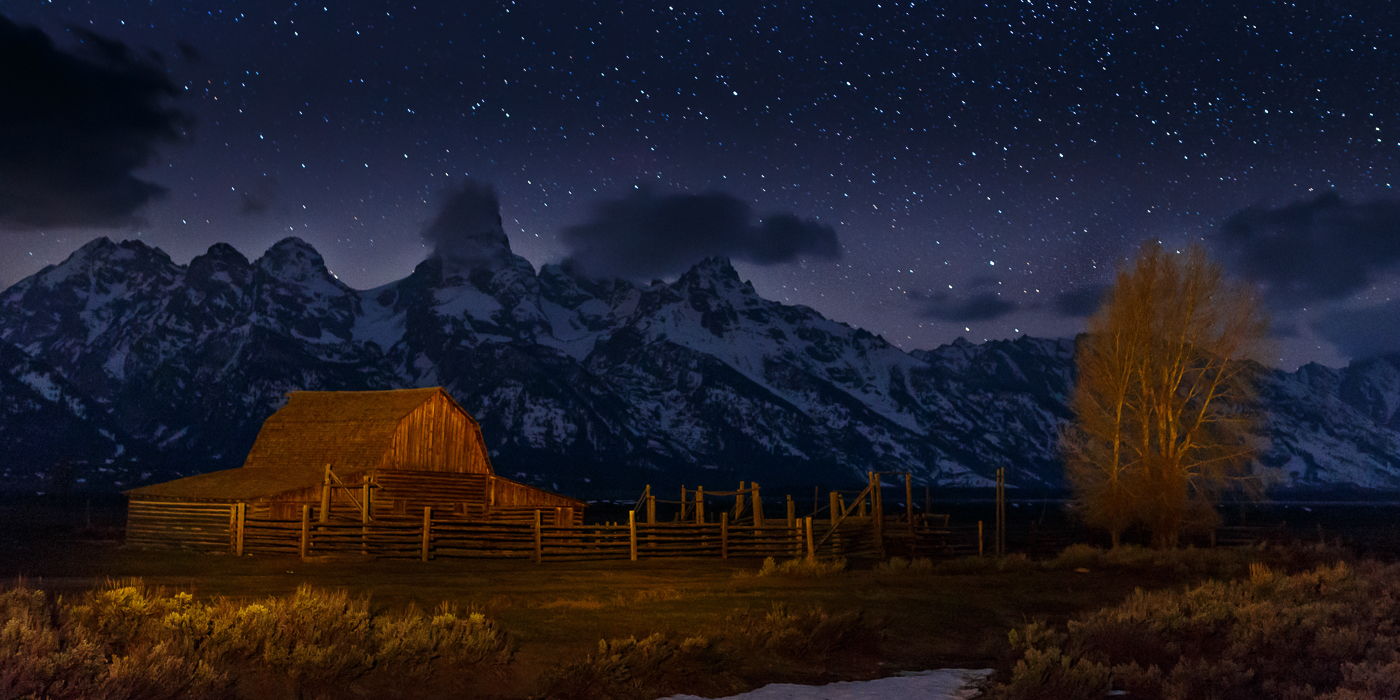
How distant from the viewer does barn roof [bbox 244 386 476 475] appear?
40.5m

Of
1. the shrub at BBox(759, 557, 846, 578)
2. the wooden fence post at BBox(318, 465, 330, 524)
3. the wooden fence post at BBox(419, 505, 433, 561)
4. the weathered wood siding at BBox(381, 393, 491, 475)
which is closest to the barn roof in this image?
the weathered wood siding at BBox(381, 393, 491, 475)

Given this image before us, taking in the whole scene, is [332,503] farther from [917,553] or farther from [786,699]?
[786,699]

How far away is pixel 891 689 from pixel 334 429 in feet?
116

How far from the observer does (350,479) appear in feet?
128

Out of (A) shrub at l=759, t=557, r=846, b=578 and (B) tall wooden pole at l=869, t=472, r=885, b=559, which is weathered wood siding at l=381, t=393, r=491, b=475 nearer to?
(B) tall wooden pole at l=869, t=472, r=885, b=559

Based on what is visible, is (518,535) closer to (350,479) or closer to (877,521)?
(350,479)

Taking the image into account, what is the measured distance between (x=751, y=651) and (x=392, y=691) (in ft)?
16.3

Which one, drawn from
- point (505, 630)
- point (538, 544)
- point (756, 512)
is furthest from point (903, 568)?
point (505, 630)

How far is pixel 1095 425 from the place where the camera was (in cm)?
3928

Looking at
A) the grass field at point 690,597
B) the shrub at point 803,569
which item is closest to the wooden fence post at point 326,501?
the grass field at point 690,597

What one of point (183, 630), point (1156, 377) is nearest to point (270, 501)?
point (183, 630)

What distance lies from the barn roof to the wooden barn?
58 millimetres

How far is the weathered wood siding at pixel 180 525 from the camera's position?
3503 cm

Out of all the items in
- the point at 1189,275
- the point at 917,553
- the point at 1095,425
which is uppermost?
the point at 1189,275
